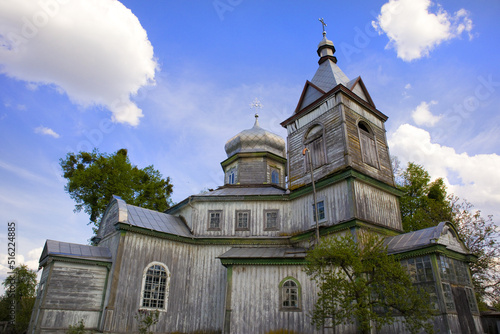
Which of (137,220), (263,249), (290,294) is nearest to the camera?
(290,294)

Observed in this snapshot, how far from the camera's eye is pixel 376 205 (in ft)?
58.0

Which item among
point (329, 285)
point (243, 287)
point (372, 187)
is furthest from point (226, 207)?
point (329, 285)

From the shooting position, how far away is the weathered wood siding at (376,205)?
54.9 ft

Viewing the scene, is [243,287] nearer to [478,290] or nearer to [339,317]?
[339,317]

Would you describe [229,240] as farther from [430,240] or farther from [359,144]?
[430,240]

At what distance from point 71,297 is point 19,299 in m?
11.4

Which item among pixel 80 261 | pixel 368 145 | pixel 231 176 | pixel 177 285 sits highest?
pixel 231 176

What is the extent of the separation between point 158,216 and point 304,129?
1027 centimetres

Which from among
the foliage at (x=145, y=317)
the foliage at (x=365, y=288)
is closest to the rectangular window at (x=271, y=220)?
the foliage at (x=145, y=317)

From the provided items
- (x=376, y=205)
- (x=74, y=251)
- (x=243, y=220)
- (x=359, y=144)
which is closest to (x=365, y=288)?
(x=376, y=205)

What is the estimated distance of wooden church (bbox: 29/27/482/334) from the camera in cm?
1455

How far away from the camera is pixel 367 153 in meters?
→ 19.3

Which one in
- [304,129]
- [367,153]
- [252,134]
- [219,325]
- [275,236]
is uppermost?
[252,134]

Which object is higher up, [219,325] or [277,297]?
[277,297]
